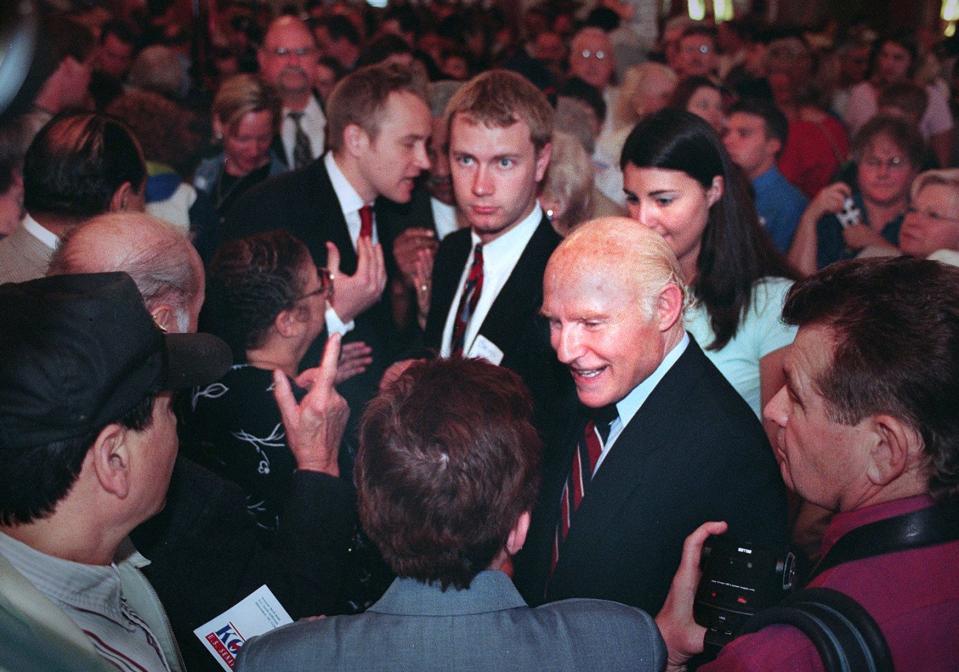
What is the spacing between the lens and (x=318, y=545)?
179cm

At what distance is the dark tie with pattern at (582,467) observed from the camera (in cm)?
193

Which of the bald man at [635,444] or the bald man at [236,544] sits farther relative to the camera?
the bald man at [635,444]

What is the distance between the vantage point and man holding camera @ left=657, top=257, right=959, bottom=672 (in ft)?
3.85

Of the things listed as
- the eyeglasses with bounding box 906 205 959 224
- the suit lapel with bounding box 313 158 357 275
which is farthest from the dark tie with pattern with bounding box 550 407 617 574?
the eyeglasses with bounding box 906 205 959 224

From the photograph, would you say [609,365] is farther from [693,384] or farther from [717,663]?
[717,663]

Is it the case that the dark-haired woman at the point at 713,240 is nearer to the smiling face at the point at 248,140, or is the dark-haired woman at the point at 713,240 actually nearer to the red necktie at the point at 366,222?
the red necktie at the point at 366,222

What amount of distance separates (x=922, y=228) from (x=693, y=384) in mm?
2035

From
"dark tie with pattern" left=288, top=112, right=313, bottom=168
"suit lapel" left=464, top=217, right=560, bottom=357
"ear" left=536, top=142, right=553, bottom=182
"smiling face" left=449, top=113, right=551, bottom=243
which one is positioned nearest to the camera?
"suit lapel" left=464, top=217, right=560, bottom=357

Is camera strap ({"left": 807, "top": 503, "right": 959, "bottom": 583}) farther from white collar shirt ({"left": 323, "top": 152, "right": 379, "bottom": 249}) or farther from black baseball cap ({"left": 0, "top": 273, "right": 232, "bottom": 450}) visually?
white collar shirt ({"left": 323, "top": 152, "right": 379, "bottom": 249})

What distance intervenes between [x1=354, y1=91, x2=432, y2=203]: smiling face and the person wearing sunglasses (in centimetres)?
114

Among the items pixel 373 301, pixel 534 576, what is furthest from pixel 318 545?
pixel 373 301

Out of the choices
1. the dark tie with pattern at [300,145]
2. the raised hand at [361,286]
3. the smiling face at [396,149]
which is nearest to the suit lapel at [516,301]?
the raised hand at [361,286]

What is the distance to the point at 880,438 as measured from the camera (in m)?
1.32

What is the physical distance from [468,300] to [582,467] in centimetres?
100
